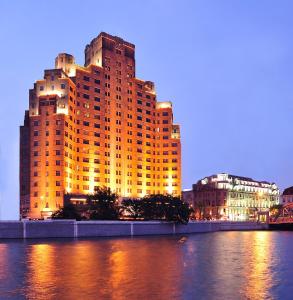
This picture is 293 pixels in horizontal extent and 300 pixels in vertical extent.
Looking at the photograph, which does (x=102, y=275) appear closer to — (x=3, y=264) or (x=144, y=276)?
(x=144, y=276)

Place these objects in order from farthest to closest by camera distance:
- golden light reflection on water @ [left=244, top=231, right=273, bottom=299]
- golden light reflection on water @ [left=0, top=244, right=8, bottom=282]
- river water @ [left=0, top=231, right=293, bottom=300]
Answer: golden light reflection on water @ [left=0, top=244, right=8, bottom=282] → golden light reflection on water @ [left=244, top=231, right=273, bottom=299] → river water @ [left=0, top=231, right=293, bottom=300]

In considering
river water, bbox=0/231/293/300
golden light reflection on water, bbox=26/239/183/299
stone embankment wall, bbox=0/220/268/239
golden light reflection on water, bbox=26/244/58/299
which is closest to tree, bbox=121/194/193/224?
stone embankment wall, bbox=0/220/268/239

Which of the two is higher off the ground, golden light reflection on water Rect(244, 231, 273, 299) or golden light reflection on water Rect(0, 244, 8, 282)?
golden light reflection on water Rect(0, 244, 8, 282)

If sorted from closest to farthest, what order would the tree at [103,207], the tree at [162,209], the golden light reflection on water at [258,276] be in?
1. the golden light reflection on water at [258,276]
2. the tree at [103,207]
3. the tree at [162,209]

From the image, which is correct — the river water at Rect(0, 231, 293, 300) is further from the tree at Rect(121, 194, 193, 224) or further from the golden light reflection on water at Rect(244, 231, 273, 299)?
the tree at Rect(121, 194, 193, 224)

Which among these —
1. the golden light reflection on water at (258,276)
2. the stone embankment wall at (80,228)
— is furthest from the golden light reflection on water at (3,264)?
the stone embankment wall at (80,228)

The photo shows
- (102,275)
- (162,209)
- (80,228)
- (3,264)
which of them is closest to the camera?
(102,275)

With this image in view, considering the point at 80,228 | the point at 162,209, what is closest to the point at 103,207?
the point at 162,209

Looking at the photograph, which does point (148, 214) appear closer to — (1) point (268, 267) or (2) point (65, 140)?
(2) point (65, 140)

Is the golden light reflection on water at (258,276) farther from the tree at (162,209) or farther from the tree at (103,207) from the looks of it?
the tree at (103,207)

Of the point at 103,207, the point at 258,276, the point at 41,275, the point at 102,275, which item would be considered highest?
the point at 103,207

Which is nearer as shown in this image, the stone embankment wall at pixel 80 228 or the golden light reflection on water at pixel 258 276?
the golden light reflection on water at pixel 258 276

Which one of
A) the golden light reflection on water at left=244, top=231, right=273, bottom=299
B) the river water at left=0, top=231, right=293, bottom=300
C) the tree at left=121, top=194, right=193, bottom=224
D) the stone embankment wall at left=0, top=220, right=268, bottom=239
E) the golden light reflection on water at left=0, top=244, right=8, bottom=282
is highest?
the tree at left=121, top=194, right=193, bottom=224

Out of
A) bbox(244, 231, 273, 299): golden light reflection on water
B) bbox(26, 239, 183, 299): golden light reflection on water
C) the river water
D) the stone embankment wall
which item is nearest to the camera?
the river water
